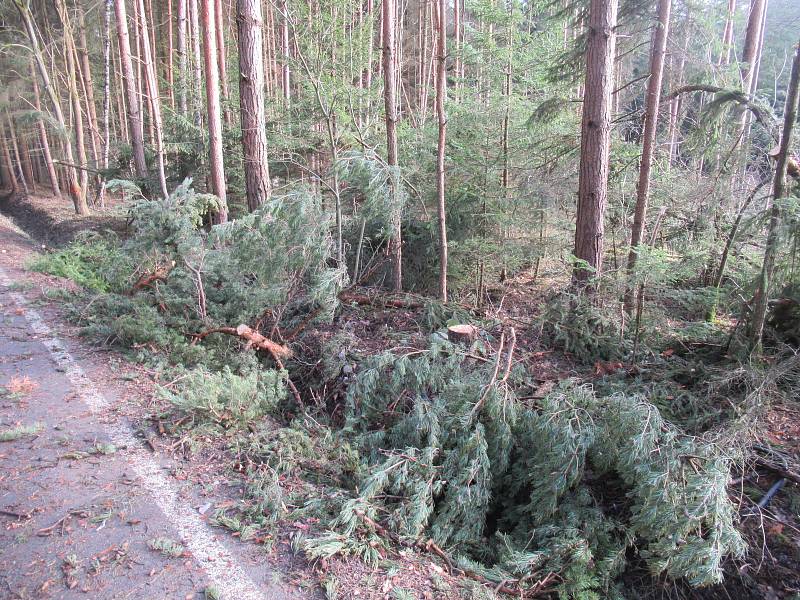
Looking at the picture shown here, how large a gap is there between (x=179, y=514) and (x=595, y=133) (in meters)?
6.72

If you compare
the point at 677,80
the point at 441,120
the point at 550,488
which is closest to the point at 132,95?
the point at 441,120

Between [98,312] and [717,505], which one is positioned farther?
[98,312]

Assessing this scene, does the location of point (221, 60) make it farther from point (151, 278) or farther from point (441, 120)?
point (441, 120)

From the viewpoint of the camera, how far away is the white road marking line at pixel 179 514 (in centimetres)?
285

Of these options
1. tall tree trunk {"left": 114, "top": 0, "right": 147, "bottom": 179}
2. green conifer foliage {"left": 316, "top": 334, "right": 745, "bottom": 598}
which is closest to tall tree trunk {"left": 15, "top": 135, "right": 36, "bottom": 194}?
tall tree trunk {"left": 114, "top": 0, "right": 147, "bottom": 179}

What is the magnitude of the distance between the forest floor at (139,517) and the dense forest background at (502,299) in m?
0.22

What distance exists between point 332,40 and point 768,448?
845 centimetres

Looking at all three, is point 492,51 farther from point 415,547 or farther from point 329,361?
point 415,547

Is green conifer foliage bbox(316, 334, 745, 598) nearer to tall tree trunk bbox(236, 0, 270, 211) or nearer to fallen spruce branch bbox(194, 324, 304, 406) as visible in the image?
fallen spruce branch bbox(194, 324, 304, 406)

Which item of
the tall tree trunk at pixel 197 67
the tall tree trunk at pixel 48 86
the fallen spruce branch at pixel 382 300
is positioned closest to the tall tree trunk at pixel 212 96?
the tall tree trunk at pixel 197 67

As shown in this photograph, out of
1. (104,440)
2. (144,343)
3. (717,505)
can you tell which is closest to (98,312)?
(144,343)

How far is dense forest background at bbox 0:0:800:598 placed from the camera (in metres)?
3.62

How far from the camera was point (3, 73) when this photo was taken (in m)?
20.3

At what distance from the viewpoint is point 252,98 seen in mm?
8352
